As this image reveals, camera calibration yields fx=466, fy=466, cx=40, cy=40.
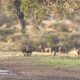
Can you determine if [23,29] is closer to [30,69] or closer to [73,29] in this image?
[73,29]

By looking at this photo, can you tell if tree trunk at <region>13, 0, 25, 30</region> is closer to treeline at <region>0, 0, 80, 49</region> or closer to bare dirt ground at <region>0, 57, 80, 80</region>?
treeline at <region>0, 0, 80, 49</region>

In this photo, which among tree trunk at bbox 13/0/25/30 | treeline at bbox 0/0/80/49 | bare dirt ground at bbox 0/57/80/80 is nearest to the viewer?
bare dirt ground at bbox 0/57/80/80

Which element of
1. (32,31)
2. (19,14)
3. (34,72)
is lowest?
(34,72)

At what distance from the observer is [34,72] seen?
20.9 m

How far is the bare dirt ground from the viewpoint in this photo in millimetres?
18734

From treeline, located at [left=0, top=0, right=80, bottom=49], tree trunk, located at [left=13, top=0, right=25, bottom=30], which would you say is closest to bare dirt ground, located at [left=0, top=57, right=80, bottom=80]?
treeline, located at [left=0, top=0, right=80, bottom=49]

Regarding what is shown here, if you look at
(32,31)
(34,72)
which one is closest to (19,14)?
(32,31)

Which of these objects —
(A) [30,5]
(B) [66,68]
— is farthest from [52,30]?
(B) [66,68]

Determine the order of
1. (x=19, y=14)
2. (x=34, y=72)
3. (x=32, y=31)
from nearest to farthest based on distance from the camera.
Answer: (x=34, y=72) < (x=32, y=31) < (x=19, y=14)

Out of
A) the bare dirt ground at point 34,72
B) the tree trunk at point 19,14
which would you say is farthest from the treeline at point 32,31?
the bare dirt ground at point 34,72

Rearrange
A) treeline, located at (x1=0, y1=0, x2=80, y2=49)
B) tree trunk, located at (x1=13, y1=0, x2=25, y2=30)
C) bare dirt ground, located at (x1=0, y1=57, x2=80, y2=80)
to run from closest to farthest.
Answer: bare dirt ground, located at (x1=0, y1=57, x2=80, y2=80) → treeline, located at (x1=0, y1=0, x2=80, y2=49) → tree trunk, located at (x1=13, y1=0, x2=25, y2=30)

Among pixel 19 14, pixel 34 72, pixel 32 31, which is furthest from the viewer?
pixel 19 14

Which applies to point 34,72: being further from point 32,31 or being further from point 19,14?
point 19,14

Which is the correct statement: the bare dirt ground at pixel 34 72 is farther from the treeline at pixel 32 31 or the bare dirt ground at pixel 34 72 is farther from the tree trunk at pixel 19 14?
the tree trunk at pixel 19 14
